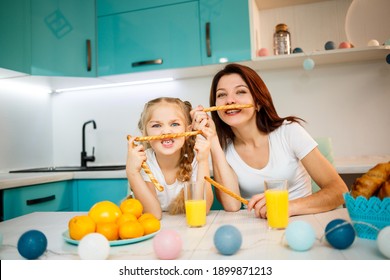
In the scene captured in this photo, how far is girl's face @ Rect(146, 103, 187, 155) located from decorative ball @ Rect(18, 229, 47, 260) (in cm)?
34

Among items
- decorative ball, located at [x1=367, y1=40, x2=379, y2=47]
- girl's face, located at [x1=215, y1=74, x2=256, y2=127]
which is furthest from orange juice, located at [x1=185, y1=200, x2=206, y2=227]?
decorative ball, located at [x1=367, y1=40, x2=379, y2=47]

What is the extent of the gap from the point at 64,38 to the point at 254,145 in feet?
3.09

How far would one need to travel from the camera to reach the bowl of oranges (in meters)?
0.46

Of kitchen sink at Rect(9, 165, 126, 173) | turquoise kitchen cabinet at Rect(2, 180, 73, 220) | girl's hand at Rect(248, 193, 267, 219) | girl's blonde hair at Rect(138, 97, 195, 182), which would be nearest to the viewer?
girl's hand at Rect(248, 193, 267, 219)

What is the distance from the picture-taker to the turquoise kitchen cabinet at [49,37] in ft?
4.01

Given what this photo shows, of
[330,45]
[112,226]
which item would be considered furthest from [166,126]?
[330,45]

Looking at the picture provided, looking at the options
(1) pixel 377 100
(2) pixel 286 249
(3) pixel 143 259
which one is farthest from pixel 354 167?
(3) pixel 143 259

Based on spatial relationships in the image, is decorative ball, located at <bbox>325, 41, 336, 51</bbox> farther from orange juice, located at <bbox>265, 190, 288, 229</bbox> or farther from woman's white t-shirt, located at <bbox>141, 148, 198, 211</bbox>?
orange juice, located at <bbox>265, 190, 288, 229</bbox>

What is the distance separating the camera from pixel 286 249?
42 cm

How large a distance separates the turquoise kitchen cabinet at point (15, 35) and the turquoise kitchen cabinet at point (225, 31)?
670mm

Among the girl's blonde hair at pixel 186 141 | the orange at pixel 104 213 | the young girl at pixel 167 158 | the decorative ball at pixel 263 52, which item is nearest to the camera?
the orange at pixel 104 213

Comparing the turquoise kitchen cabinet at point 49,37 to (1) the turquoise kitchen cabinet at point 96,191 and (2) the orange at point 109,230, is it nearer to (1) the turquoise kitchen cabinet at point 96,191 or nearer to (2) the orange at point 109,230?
(1) the turquoise kitchen cabinet at point 96,191

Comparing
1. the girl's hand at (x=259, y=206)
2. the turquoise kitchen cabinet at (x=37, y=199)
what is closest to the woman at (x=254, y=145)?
the girl's hand at (x=259, y=206)
